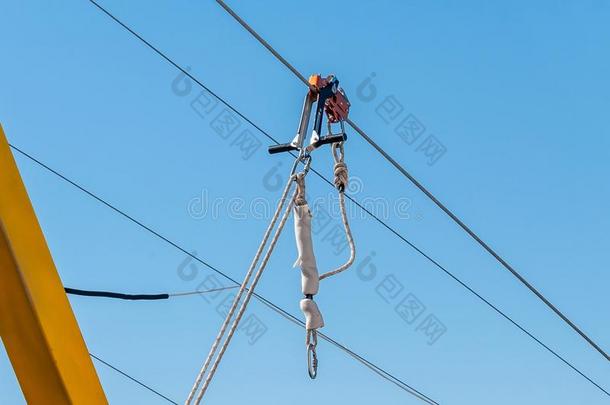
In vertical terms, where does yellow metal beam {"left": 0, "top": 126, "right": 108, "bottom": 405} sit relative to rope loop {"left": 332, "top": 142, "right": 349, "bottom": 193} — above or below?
below

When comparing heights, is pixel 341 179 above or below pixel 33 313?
above

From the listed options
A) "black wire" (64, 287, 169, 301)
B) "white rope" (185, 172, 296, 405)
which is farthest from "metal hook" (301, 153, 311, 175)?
"black wire" (64, 287, 169, 301)

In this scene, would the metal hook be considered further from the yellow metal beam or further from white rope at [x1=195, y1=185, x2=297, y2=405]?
the yellow metal beam

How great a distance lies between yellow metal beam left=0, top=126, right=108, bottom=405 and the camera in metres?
1.77

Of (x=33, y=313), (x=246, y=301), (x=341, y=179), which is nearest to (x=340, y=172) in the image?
(x=341, y=179)

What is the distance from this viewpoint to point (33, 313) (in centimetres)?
178

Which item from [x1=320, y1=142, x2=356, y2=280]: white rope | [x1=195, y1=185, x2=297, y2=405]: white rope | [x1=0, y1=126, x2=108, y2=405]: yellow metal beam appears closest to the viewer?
[x1=0, y1=126, x2=108, y2=405]: yellow metal beam

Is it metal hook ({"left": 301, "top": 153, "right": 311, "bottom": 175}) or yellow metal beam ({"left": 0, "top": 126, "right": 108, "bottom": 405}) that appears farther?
metal hook ({"left": 301, "top": 153, "right": 311, "bottom": 175})

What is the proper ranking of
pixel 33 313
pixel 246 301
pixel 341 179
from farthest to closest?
pixel 341 179 → pixel 246 301 → pixel 33 313

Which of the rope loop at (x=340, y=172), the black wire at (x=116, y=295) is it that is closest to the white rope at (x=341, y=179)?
the rope loop at (x=340, y=172)

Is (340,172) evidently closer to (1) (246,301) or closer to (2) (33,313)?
(1) (246,301)

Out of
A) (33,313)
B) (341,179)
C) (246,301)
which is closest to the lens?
(33,313)

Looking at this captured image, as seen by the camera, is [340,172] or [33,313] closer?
[33,313]

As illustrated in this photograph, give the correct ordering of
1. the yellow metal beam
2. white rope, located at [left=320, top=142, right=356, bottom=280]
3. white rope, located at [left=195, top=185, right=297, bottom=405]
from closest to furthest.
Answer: the yellow metal beam < white rope, located at [left=195, top=185, right=297, bottom=405] < white rope, located at [left=320, top=142, right=356, bottom=280]
